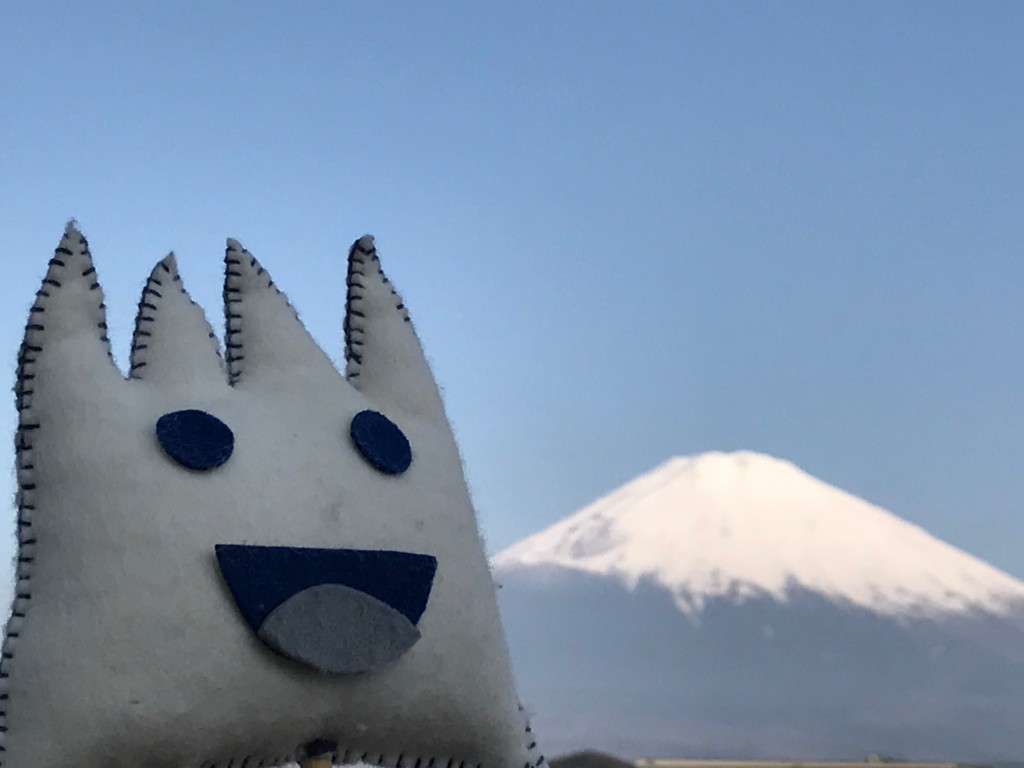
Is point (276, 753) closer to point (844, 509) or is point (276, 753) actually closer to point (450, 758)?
point (450, 758)

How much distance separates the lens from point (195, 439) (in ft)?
5.94

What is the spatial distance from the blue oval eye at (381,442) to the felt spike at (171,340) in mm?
252

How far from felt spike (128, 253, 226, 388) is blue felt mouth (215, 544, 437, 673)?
0.37 meters

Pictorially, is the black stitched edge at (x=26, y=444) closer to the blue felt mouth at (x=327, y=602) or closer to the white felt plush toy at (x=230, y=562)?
the white felt plush toy at (x=230, y=562)

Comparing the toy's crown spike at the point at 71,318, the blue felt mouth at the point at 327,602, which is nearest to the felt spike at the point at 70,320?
the toy's crown spike at the point at 71,318

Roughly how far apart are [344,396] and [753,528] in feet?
17.6

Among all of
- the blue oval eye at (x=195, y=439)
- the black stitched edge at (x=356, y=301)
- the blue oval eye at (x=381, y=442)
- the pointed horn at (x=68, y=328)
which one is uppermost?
the black stitched edge at (x=356, y=301)

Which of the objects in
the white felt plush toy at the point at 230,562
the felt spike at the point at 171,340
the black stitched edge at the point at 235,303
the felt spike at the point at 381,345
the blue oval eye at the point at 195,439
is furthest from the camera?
the felt spike at the point at 381,345

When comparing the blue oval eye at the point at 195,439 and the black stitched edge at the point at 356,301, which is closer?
the blue oval eye at the point at 195,439

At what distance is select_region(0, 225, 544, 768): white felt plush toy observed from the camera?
1659 millimetres

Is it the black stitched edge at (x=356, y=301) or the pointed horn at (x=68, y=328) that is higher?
the black stitched edge at (x=356, y=301)

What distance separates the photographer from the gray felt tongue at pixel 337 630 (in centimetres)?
172

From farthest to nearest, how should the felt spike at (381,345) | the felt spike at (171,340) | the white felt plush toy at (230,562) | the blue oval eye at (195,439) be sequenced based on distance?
the felt spike at (381,345) < the felt spike at (171,340) < the blue oval eye at (195,439) < the white felt plush toy at (230,562)

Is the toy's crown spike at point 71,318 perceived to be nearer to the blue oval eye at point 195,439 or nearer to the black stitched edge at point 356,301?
the blue oval eye at point 195,439
